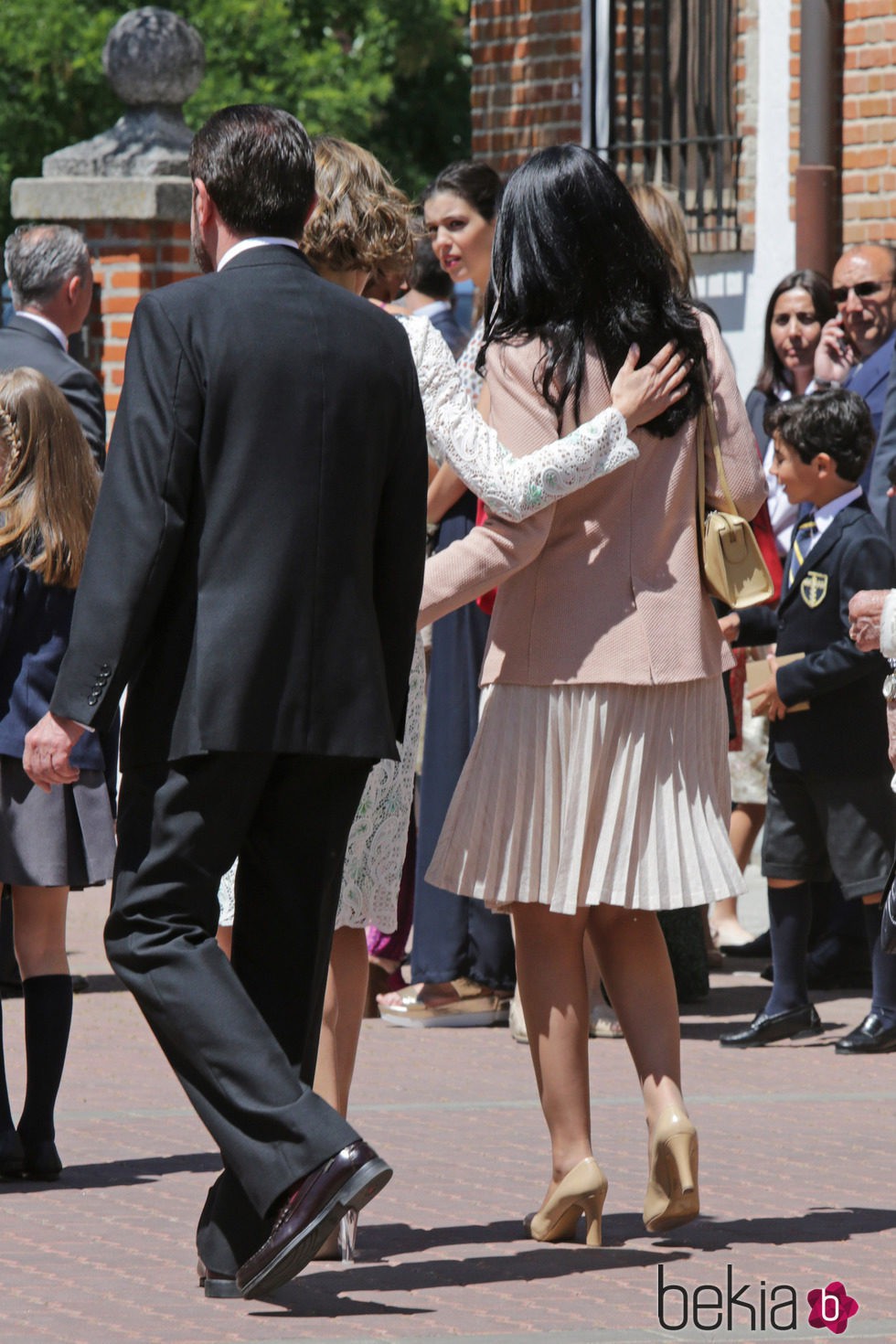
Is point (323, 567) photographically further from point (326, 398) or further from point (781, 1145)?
point (781, 1145)

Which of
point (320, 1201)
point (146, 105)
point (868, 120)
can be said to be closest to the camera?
point (320, 1201)

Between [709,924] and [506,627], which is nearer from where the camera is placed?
[506,627]

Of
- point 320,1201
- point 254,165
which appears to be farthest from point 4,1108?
point 254,165

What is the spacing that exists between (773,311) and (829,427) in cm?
176

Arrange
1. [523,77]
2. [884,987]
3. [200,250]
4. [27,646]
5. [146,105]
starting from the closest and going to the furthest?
1. [200,250]
2. [27,646]
3. [884,987]
4. [146,105]
5. [523,77]

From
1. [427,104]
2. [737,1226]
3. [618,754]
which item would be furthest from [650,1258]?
[427,104]

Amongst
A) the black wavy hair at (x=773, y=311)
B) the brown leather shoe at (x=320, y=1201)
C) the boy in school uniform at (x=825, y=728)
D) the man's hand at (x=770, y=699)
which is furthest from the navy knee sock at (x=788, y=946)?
the brown leather shoe at (x=320, y=1201)

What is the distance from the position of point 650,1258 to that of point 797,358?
4886 millimetres

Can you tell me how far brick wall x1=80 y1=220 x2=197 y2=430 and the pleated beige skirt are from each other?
6.63 metres

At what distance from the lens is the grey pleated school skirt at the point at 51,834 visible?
5.45 meters

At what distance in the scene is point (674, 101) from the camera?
11.9 m

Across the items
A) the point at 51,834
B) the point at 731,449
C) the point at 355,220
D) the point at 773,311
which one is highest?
the point at 355,220

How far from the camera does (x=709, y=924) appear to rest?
8766 mm

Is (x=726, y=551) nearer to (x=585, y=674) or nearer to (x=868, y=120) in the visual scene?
(x=585, y=674)
